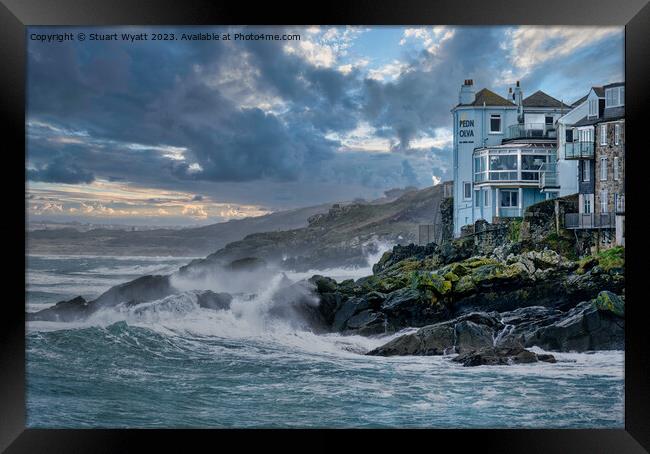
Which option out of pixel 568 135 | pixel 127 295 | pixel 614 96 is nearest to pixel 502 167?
pixel 568 135

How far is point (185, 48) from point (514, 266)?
4565mm

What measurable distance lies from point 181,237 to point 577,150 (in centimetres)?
475

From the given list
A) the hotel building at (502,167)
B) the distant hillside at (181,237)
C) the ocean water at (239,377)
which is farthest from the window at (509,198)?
the distant hillside at (181,237)

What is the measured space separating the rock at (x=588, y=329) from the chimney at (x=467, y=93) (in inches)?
106

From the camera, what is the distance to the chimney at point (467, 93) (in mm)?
8070

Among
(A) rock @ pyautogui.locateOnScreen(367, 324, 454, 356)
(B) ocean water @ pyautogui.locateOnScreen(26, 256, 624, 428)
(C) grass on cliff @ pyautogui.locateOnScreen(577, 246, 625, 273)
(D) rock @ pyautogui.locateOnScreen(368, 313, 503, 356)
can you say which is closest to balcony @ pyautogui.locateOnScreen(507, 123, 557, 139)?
(C) grass on cliff @ pyautogui.locateOnScreen(577, 246, 625, 273)

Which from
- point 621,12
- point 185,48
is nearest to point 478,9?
point 621,12

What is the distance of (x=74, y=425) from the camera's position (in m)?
7.83

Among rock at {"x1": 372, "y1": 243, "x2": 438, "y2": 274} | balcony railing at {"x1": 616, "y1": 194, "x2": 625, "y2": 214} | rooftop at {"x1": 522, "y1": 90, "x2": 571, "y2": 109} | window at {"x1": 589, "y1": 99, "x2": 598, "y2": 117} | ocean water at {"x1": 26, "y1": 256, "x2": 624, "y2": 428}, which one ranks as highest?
rooftop at {"x1": 522, "y1": 90, "x2": 571, "y2": 109}

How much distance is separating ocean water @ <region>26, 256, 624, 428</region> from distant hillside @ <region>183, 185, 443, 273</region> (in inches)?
24.9

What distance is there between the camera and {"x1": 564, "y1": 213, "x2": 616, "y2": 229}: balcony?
8.05 metres

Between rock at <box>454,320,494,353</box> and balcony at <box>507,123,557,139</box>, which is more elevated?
balcony at <box>507,123,557,139</box>

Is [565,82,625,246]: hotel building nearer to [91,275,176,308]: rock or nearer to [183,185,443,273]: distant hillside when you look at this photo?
[183,185,443,273]: distant hillside

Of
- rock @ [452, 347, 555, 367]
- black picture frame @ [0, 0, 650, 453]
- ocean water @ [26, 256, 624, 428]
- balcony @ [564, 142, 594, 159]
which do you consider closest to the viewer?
black picture frame @ [0, 0, 650, 453]
